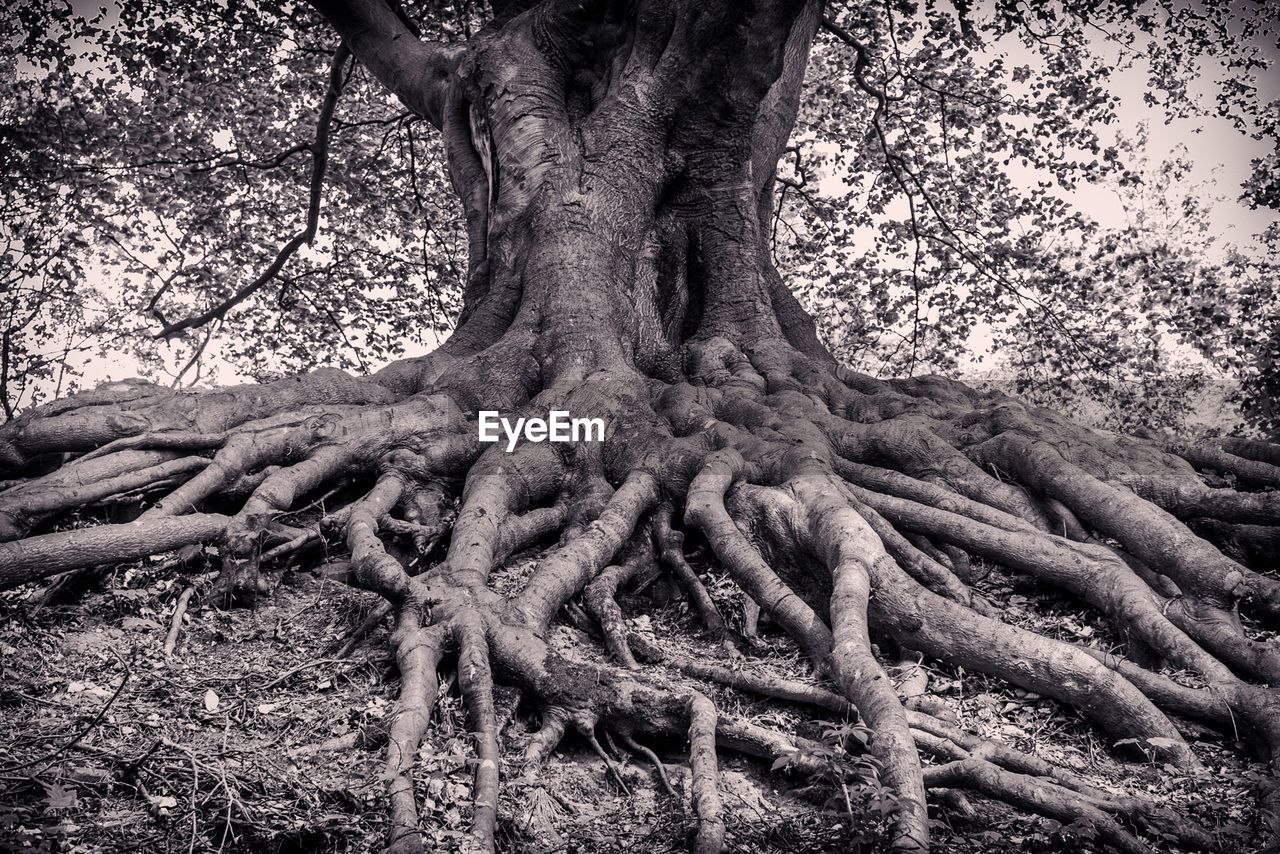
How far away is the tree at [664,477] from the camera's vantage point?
131 inches

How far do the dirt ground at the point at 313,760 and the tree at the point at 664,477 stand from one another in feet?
0.44

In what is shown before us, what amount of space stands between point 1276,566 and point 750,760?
11.8ft

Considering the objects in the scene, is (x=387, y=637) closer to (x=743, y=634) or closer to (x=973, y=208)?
(x=743, y=634)

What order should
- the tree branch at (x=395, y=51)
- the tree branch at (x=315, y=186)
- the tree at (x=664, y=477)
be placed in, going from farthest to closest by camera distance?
the tree branch at (x=315, y=186) < the tree branch at (x=395, y=51) < the tree at (x=664, y=477)

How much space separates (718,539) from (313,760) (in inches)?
93.7

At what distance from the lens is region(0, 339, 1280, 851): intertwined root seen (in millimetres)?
3170

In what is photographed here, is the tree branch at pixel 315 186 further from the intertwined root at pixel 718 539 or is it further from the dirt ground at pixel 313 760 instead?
the dirt ground at pixel 313 760

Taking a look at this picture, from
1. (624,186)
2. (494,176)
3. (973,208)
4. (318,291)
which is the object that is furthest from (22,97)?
(973,208)

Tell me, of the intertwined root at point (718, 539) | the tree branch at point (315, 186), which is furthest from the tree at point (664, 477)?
the tree branch at point (315, 186)

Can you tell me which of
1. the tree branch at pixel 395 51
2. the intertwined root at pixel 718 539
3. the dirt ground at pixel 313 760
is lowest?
the dirt ground at pixel 313 760

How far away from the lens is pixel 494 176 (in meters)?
8.43

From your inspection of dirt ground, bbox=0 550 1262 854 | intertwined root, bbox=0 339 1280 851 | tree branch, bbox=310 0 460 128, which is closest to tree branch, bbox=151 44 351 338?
tree branch, bbox=310 0 460 128

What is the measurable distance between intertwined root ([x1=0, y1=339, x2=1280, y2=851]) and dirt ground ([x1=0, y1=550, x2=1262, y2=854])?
0.41 ft

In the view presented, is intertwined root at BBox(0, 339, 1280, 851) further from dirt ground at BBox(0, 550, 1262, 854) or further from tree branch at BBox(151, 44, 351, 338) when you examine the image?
tree branch at BBox(151, 44, 351, 338)
